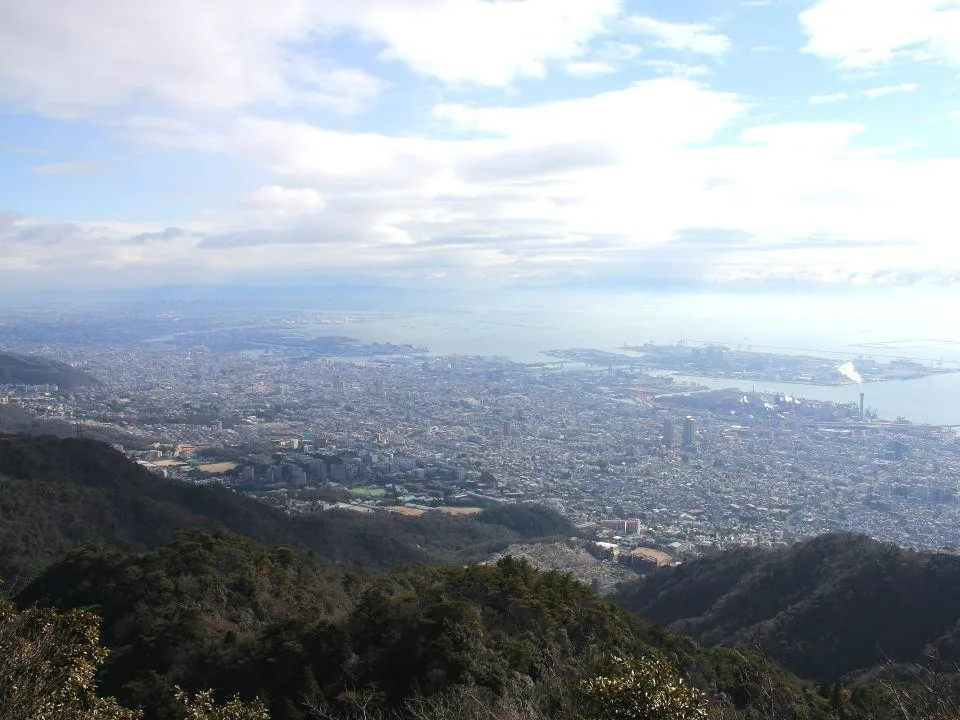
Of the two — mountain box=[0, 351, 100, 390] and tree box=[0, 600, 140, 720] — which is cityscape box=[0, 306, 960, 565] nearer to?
mountain box=[0, 351, 100, 390]

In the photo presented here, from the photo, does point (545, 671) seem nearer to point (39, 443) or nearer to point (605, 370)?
point (39, 443)

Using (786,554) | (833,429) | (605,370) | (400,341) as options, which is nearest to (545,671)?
(786,554)

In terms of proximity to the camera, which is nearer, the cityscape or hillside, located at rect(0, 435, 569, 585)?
hillside, located at rect(0, 435, 569, 585)

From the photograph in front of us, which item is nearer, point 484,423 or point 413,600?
point 413,600

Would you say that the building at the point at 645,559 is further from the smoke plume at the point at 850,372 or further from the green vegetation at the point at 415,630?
the smoke plume at the point at 850,372

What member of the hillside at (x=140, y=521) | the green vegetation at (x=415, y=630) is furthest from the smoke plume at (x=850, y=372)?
the green vegetation at (x=415, y=630)

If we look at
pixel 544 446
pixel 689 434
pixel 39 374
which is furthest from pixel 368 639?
pixel 39 374

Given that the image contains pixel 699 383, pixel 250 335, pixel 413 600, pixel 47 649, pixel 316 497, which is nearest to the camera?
pixel 47 649

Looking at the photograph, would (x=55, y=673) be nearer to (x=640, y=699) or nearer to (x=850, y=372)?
(x=640, y=699)

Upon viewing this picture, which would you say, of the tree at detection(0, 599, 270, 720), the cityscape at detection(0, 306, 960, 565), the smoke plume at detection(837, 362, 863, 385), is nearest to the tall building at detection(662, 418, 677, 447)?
the cityscape at detection(0, 306, 960, 565)
